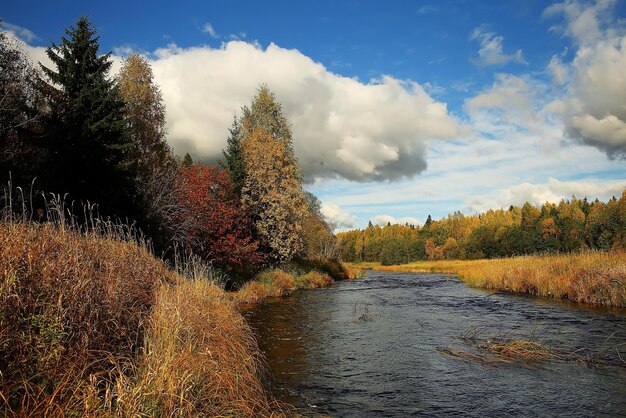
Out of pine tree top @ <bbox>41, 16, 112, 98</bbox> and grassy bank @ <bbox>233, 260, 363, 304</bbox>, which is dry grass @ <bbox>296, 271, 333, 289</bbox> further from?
pine tree top @ <bbox>41, 16, 112, 98</bbox>

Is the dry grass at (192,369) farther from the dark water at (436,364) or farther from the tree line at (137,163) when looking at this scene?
the tree line at (137,163)

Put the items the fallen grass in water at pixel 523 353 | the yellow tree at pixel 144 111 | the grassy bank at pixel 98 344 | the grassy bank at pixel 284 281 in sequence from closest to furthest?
the grassy bank at pixel 98 344 → the fallen grass in water at pixel 523 353 → the grassy bank at pixel 284 281 → the yellow tree at pixel 144 111

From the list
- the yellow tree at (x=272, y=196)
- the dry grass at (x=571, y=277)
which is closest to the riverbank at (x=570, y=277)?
the dry grass at (x=571, y=277)

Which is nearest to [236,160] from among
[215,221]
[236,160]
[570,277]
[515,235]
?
[236,160]

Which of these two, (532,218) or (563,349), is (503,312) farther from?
(532,218)

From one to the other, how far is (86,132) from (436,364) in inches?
732

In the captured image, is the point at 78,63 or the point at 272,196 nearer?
the point at 78,63

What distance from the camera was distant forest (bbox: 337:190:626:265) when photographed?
9019cm

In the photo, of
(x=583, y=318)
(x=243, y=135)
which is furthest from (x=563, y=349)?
(x=243, y=135)

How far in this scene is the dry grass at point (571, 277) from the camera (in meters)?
18.1

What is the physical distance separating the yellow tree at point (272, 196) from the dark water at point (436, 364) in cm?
1206

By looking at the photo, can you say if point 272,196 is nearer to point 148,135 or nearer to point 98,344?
point 148,135

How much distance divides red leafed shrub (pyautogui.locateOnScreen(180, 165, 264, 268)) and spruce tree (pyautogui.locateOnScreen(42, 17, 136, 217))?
4019mm

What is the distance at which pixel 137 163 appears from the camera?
2411 cm
